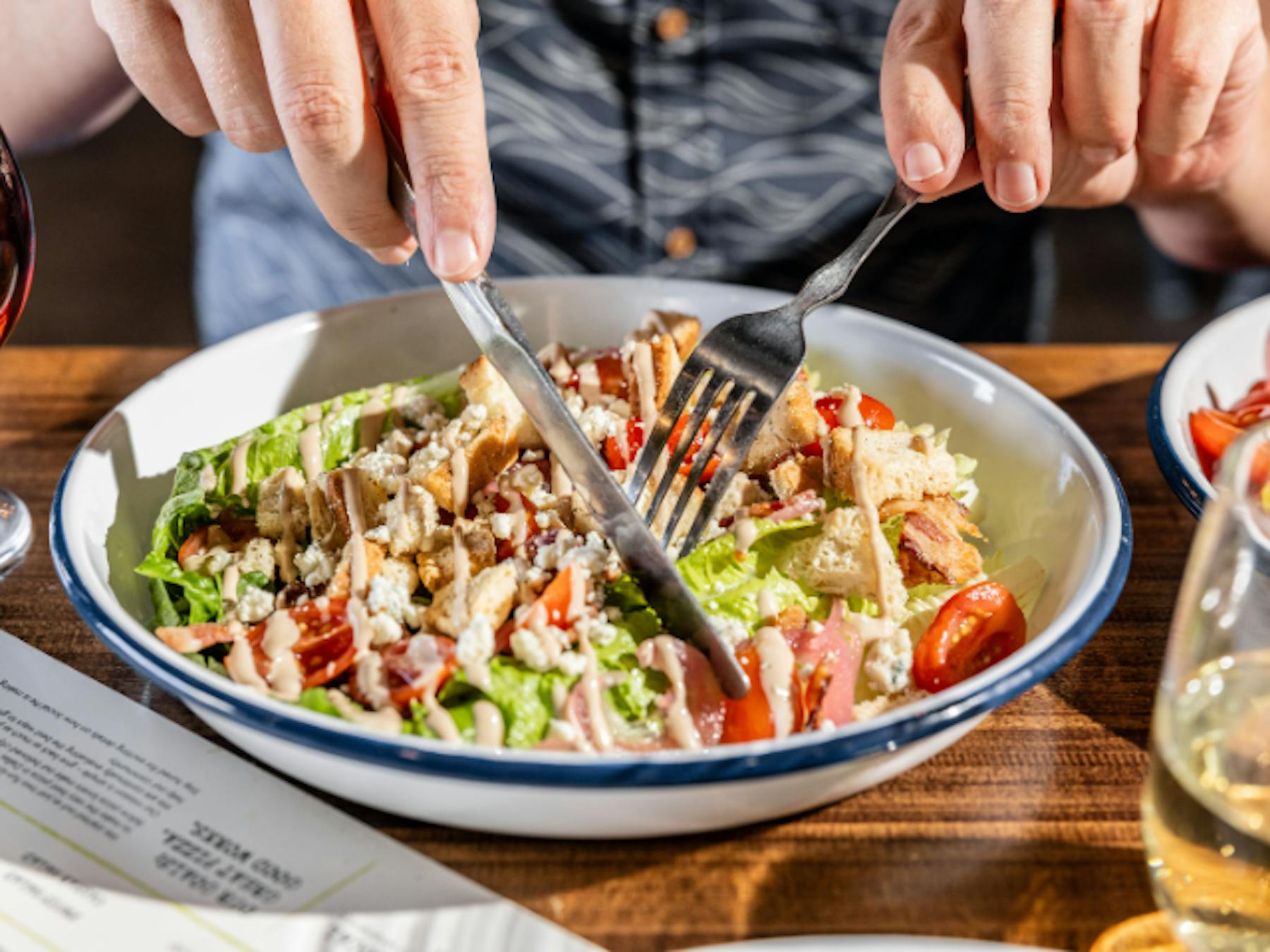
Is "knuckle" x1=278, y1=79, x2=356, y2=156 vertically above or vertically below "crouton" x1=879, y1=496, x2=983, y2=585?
above

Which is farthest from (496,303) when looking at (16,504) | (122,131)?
(122,131)

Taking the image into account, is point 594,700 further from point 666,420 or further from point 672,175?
point 672,175

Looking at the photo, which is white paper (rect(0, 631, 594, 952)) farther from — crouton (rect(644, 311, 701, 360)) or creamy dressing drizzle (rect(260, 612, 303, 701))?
crouton (rect(644, 311, 701, 360))

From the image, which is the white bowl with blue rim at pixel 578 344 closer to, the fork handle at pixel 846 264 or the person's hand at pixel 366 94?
the fork handle at pixel 846 264

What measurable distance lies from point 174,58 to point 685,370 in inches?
31.3

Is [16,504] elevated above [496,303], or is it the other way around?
[496,303]

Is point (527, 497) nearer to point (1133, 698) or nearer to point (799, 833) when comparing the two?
point (799, 833)

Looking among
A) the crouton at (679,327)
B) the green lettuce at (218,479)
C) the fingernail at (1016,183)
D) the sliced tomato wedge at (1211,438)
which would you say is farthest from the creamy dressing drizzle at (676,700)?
the sliced tomato wedge at (1211,438)

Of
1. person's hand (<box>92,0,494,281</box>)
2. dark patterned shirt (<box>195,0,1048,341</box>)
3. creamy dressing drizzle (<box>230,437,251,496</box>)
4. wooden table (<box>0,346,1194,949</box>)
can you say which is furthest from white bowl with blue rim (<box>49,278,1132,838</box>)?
dark patterned shirt (<box>195,0,1048,341</box>)

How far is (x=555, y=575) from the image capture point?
1.32 metres

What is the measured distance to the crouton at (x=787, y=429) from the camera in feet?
5.07

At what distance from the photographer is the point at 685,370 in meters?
1.52

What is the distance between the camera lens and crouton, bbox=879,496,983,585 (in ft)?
4.64

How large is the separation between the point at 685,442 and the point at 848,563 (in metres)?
0.26
